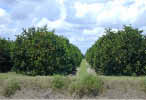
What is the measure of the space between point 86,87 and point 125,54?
6.53 m

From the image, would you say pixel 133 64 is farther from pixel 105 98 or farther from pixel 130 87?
pixel 105 98

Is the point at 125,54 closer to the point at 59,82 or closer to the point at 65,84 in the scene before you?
the point at 65,84

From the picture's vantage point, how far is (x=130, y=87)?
11938mm

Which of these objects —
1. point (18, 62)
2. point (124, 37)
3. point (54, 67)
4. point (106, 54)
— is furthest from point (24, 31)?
point (124, 37)

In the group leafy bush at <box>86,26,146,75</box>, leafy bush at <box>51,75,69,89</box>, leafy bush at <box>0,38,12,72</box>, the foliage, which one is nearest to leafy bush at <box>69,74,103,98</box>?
leafy bush at <box>51,75,69,89</box>

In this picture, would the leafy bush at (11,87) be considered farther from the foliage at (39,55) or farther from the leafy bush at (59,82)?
the foliage at (39,55)

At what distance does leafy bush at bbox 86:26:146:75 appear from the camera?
16.8 m

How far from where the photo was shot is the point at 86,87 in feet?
37.4

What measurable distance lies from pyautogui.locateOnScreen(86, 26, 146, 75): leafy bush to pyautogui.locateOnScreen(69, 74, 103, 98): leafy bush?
586 centimetres

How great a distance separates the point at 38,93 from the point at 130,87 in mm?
4909

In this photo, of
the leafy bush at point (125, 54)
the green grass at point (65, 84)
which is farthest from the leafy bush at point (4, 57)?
the leafy bush at point (125, 54)

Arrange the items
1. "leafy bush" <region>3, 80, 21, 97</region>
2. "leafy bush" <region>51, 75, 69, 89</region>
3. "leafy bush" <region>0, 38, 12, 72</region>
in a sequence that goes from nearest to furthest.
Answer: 1. "leafy bush" <region>3, 80, 21, 97</region>
2. "leafy bush" <region>51, 75, 69, 89</region>
3. "leafy bush" <region>0, 38, 12, 72</region>

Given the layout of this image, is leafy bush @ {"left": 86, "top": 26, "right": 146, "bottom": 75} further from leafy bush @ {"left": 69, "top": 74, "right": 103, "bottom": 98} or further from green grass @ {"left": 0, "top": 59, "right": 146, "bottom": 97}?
leafy bush @ {"left": 69, "top": 74, "right": 103, "bottom": 98}

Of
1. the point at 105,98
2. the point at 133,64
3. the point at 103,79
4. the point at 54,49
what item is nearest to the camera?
the point at 105,98
